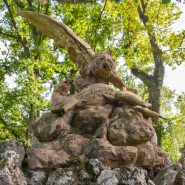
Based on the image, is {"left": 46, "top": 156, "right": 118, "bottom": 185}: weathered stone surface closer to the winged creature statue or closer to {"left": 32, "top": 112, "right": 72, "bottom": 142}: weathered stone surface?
{"left": 32, "top": 112, "right": 72, "bottom": 142}: weathered stone surface

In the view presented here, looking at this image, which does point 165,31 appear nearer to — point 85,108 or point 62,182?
point 85,108

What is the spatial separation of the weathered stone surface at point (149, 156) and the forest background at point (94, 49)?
608 centimetres

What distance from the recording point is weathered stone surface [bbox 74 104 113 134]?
3.37 meters

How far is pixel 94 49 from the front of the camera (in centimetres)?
880

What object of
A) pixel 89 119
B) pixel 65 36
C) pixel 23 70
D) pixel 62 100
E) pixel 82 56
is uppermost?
pixel 23 70

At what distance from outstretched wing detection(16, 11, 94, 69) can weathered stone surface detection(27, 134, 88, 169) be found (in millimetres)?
2001

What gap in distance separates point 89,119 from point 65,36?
88.8 inches

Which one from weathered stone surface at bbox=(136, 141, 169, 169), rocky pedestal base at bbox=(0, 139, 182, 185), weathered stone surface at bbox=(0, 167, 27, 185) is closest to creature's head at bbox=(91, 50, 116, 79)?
→ weathered stone surface at bbox=(136, 141, 169, 169)

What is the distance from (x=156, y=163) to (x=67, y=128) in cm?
141

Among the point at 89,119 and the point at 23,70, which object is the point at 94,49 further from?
the point at 89,119

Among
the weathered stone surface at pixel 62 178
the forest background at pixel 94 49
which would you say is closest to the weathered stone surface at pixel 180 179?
the weathered stone surface at pixel 62 178

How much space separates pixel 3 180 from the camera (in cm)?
216

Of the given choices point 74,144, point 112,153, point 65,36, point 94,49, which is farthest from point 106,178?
point 94,49

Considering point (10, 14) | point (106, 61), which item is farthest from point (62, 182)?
point (10, 14)
